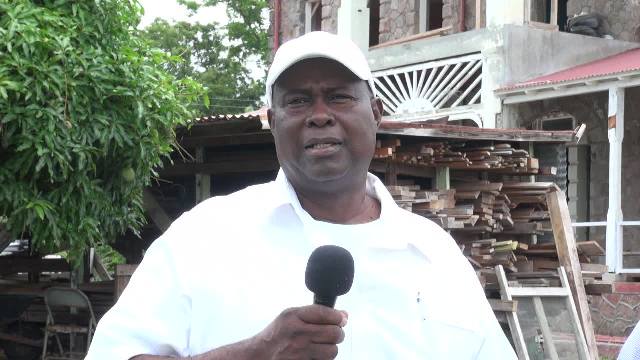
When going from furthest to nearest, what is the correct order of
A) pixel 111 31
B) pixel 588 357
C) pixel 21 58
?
pixel 588 357 < pixel 111 31 < pixel 21 58

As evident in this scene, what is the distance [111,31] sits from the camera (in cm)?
598

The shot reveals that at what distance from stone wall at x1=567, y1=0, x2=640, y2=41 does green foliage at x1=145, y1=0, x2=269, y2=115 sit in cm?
1635

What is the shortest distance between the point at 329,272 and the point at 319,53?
58 centimetres

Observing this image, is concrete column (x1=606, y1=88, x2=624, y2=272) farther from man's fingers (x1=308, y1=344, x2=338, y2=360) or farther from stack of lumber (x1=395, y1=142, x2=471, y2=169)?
man's fingers (x1=308, y1=344, x2=338, y2=360)

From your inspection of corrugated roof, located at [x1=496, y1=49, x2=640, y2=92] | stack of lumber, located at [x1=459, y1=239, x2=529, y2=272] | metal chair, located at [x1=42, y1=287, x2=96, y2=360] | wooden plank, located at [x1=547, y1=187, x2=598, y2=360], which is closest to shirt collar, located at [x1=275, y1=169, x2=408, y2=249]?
metal chair, located at [x1=42, y1=287, x2=96, y2=360]

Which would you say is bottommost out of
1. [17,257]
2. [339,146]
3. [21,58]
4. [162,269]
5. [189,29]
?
[17,257]

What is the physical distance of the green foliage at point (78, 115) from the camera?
5.36 m

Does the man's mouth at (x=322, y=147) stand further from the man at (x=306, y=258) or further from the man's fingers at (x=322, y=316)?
the man's fingers at (x=322, y=316)

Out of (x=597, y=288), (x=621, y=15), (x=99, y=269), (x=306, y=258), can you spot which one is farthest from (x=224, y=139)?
(x=621, y=15)

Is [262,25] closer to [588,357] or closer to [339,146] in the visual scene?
[588,357]

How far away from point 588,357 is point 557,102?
7.51 m

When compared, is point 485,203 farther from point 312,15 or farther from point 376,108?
point 312,15

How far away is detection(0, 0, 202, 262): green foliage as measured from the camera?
536 cm

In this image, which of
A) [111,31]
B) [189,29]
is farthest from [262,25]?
[111,31]
